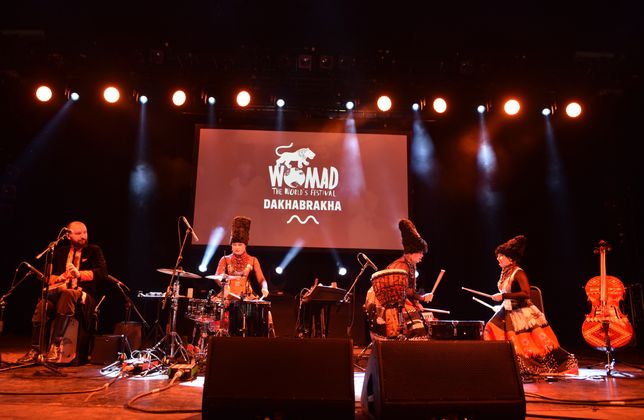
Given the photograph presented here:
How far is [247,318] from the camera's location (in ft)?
18.2

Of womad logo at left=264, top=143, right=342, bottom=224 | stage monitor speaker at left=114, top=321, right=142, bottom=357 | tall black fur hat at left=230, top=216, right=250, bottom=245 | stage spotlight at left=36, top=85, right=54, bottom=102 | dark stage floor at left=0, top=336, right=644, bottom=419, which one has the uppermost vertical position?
stage spotlight at left=36, top=85, right=54, bottom=102

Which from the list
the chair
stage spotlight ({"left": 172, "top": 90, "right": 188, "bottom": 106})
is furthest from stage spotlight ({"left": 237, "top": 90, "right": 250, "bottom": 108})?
the chair

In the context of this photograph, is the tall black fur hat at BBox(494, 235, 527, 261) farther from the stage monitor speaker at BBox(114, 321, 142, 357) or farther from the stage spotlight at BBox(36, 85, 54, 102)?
the stage spotlight at BBox(36, 85, 54, 102)

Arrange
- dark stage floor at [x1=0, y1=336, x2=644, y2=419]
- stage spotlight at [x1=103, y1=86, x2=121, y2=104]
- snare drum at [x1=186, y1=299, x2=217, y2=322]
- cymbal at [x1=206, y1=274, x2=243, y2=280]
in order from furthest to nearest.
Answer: stage spotlight at [x1=103, y1=86, x2=121, y2=104] → cymbal at [x1=206, y1=274, x2=243, y2=280] → snare drum at [x1=186, y1=299, x2=217, y2=322] → dark stage floor at [x1=0, y1=336, x2=644, y2=419]

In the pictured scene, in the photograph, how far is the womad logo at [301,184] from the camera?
332 inches

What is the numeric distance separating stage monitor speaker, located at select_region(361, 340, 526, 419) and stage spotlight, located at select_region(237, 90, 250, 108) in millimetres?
6316

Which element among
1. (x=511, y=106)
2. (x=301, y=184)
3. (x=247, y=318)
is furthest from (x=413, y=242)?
(x=511, y=106)

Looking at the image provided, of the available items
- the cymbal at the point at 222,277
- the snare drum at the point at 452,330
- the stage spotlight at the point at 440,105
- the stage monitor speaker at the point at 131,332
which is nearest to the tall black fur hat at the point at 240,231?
the cymbal at the point at 222,277

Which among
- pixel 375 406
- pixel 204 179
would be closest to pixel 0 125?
pixel 204 179

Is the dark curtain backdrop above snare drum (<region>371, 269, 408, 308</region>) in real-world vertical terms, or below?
above

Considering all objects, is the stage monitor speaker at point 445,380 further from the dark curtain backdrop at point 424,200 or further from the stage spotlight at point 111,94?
the stage spotlight at point 111,94

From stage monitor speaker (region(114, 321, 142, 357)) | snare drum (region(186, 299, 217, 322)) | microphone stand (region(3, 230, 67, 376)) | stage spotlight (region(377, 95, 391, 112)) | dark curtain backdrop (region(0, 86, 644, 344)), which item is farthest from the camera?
dark curtain backdrop (region(0, 86, 644, 344))

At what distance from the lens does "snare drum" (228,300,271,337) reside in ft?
18.1

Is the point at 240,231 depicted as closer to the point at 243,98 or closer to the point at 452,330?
the point at 243,98
